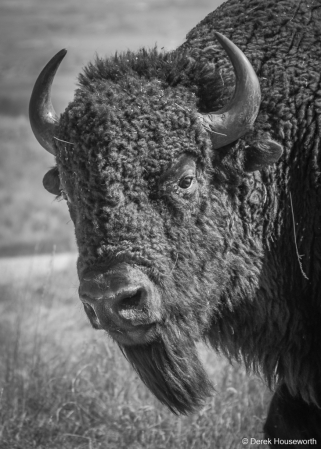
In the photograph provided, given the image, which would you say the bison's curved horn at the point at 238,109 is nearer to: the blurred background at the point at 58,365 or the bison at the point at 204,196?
the bison at the point at 204,196

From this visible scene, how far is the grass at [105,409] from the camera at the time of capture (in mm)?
4469

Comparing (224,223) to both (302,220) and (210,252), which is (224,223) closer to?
(210,252)

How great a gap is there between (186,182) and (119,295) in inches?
24.9

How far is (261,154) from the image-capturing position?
338 cm

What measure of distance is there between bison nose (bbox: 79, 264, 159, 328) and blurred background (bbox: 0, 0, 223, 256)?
5660mm

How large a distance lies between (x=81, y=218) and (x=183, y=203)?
479 millimetres

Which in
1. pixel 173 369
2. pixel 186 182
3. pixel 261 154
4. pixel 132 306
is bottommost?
pixel 173 369

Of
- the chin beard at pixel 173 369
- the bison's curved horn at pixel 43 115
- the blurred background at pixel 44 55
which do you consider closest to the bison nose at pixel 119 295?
the chin beard at pixel 173 369

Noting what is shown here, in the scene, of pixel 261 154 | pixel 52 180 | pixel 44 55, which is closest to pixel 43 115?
pixel 52 180

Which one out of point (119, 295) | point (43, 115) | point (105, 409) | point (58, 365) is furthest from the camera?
point (58, 365)

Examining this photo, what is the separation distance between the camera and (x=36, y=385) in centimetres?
486

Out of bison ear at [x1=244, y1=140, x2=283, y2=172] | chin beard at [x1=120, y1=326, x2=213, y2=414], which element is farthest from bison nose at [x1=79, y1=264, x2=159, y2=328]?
bison ear at [x1=244, y1=140, x2=283, y2=172]

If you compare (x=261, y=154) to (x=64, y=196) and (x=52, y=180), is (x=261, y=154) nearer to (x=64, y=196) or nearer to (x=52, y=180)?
(x=64, y=196)

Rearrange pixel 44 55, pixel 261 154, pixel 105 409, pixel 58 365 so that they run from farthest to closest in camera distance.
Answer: pixel 44 55 < pixel 58 365 < pixel 105 409 < pixel 261 154
